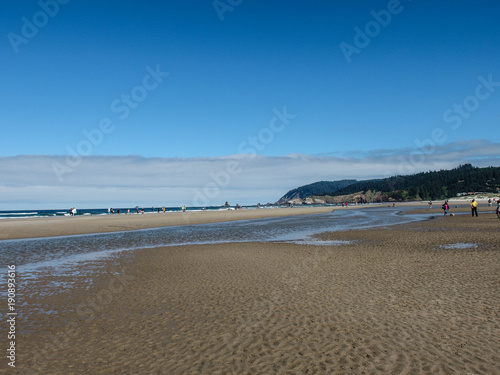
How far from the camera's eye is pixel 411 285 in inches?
452

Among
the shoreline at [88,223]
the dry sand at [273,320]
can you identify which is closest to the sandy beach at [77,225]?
the shoreline at [88,223]

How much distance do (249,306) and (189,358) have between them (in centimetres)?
347

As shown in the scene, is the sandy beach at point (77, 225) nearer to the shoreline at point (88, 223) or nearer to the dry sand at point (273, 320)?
the shoreline at point (88, 223)

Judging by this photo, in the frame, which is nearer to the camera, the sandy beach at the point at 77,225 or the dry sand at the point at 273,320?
the dry sand at the point at 273,320

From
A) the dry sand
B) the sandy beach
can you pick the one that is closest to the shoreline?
the sandy beach

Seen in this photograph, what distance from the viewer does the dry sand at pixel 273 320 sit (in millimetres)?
6199

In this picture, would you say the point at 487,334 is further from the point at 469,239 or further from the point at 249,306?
the point at 469,239

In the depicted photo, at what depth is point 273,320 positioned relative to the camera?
8453 mm

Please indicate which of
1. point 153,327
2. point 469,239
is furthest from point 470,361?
point 469,239

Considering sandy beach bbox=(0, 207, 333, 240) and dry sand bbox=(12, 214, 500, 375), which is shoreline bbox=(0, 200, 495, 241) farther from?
dry sand bbox=(12, 214, 500, 375)

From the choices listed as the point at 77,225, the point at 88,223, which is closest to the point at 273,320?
the point at 77,225

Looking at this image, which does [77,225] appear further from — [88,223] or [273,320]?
[273,320]

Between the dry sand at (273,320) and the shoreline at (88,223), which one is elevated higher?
the shoreline at (88,223)

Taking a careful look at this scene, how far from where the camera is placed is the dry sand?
6199mm
